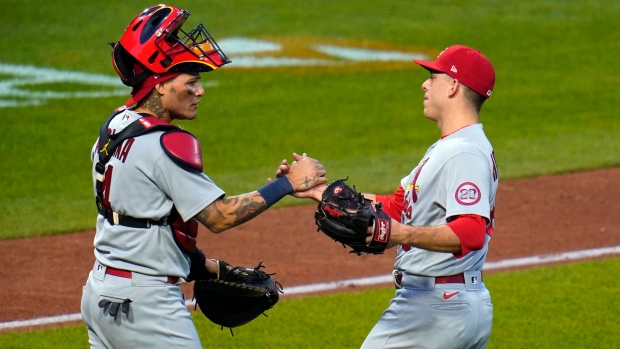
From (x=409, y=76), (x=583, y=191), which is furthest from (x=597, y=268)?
(x=409, y=76)

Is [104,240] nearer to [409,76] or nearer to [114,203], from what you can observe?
[114,203]

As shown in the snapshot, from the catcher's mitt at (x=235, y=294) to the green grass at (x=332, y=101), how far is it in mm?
4437

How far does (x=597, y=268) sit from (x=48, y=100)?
781cm

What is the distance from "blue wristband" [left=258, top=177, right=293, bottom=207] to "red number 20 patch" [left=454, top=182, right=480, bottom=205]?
71cm

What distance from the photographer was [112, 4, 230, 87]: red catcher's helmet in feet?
14.1

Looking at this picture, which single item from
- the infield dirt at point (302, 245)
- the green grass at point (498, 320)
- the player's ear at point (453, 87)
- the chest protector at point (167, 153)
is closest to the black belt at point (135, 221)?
the chest protector at point (167, 153)

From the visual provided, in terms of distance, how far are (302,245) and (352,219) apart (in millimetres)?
4556

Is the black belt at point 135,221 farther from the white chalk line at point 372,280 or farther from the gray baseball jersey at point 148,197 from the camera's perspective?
the white chalk line at point 372,280

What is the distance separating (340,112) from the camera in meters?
12.9

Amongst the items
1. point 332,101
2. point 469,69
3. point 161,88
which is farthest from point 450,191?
point 332,101

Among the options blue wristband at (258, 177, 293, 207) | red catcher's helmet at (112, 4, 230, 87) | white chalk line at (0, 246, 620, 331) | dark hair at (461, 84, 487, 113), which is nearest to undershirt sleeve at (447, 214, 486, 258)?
dark hair at (461, 84, 487, 113)

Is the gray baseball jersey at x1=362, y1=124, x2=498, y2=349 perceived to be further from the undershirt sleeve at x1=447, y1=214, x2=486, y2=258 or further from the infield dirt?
the infield dirt

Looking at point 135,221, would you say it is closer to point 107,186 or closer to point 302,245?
point 107,186

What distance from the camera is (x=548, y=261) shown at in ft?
27.0
